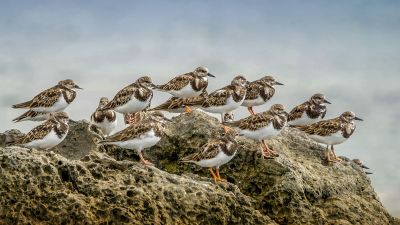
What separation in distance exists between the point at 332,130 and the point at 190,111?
4.23 m

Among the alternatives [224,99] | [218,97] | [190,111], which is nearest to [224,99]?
[224,99]

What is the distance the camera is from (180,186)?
53.0 ft

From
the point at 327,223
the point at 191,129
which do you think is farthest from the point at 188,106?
the point at 327,223

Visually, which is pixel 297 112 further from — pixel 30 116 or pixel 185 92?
pixel 30 116

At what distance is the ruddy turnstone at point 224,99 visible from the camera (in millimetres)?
21922

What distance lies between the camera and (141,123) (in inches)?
715

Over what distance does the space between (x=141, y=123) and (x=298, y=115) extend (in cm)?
714

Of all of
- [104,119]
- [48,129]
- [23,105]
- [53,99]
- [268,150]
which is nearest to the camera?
[48,129]

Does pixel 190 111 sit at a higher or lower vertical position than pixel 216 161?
higher

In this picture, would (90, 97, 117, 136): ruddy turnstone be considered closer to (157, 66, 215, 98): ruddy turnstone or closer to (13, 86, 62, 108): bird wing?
(13, 86, 62, 108): bird wing

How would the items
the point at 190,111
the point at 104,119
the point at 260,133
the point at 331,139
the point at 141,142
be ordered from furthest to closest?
the point at 104,119 < the point at 331,139 < the point at 190,111 < the point at 260,133 < the point at 141,142

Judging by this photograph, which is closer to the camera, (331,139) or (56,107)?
(331,139)

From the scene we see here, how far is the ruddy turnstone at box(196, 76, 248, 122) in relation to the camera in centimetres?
2192

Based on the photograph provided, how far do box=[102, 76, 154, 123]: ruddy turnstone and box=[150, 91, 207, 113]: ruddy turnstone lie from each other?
2.94 ft
